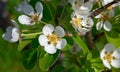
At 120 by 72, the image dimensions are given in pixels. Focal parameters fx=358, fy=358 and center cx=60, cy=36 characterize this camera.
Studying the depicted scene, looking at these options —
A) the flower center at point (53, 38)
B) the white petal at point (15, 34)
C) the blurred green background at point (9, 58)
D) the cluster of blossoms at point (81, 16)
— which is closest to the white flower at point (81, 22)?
the cluster of blossoms at point (81, 16)

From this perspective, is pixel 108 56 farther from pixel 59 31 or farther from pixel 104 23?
pixel 59 31

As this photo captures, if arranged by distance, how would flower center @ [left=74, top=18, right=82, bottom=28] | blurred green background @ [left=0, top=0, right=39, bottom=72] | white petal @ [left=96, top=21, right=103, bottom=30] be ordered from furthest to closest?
1. blurred green background @ [left=0, top=0, right=39, bottom=72]
2. white petal @ [left=96, top=21, right=103, bottom=30]
3. flower center @ [left=74, top=18, right=82, bottom=28]

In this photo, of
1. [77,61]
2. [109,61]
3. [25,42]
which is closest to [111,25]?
[109,61]

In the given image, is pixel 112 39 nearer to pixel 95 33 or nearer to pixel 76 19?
pixel 95 33

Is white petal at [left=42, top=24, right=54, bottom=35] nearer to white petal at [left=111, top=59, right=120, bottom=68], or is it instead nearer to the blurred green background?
white petal at [left=111, top=59, right=120, bottom=68]

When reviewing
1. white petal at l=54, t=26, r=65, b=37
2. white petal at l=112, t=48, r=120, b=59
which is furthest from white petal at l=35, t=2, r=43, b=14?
white petal at l=112, t=48, r=120, b=59

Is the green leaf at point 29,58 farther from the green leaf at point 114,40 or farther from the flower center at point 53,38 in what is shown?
the green leaf at point 114,40
